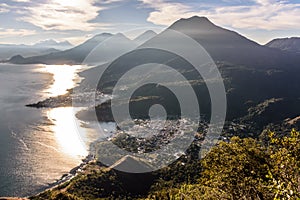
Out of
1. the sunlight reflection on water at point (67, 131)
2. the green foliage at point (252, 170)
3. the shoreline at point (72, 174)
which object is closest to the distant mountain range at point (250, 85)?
the sunlight reflection on water at point (67, 131)

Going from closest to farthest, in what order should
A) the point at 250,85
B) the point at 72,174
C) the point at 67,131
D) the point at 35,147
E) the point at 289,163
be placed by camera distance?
the point at 289,163, the point at 72,174, the point at 35,147, the point at 67,131, the point at 250,85

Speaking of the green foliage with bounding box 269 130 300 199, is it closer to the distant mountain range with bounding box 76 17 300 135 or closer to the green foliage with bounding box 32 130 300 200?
the green foliage with bounding box 32 130 300 200

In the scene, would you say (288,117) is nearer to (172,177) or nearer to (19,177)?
(172,177)

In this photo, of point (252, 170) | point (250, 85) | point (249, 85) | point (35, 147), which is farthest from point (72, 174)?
point (250, 85)

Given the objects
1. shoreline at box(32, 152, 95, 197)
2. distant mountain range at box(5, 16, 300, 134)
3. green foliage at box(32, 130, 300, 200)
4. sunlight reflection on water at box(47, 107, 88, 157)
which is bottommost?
shoreline at box(32, 152, 95, 197)

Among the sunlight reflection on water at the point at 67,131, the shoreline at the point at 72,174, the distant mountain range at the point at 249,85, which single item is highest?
the distant mountain range at the point at 249,85

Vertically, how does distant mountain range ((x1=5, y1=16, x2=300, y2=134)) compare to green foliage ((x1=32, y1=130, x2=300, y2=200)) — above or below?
below

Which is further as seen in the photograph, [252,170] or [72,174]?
[72,174]

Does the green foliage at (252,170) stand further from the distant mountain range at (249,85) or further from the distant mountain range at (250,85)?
the distant mountain range at (249,85)

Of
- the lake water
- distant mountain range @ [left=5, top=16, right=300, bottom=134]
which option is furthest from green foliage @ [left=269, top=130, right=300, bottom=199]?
distant mountain range @ [left=5, top=16, right=300, bottom=134]

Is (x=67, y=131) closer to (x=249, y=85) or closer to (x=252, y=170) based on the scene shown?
(x=249, y=85)

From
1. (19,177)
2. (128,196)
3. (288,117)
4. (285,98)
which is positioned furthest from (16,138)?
(285,98)
